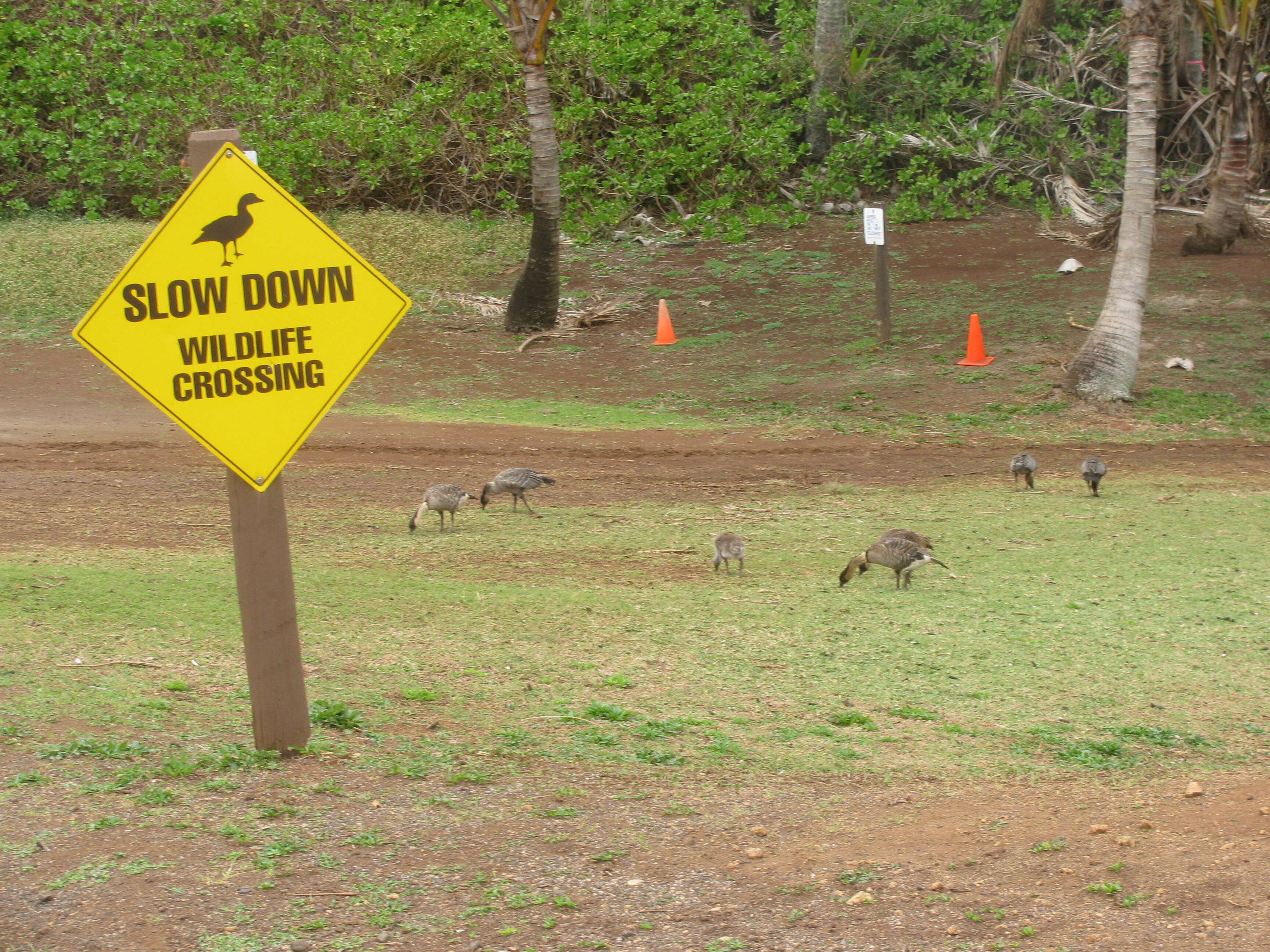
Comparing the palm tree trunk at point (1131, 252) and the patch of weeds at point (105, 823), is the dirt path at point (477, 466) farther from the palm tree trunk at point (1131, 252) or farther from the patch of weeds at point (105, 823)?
the patch of weeds at point (105, 823)

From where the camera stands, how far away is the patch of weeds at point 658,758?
589 cm

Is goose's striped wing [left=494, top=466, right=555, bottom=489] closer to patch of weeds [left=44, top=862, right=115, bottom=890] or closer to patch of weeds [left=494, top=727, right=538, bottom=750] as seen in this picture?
patch of weeds [left=494, top=727, right=538, bottom=750]

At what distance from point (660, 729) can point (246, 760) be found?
2002 millimetres

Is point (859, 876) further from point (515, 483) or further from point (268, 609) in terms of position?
point (515, 483)

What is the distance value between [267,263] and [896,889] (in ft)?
11.2

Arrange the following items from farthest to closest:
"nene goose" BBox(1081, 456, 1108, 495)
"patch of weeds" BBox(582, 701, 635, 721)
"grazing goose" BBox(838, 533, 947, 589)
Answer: "nene goose" BBox(1081, 456, 1108, 495)
"grazing goose" BBox(838, 533, 947, 589)
"patch of weeds" BBox(582, 701, 635, 721)

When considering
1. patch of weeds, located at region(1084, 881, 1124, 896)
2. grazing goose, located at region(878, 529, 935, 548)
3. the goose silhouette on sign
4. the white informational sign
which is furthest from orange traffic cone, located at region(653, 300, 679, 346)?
patch of weeds, located at region(1084, 881, 1124, 896)

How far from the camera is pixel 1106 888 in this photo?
4605 millimetres

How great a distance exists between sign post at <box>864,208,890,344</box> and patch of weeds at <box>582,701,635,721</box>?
1295 centimetres

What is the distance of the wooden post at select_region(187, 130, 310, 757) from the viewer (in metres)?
5.23

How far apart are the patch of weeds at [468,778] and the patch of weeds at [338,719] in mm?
679

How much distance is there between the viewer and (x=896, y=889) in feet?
15.3

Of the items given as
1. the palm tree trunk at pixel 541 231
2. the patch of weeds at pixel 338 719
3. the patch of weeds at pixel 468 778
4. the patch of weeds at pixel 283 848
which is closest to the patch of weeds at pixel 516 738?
the patch of weeds at pixel 468 778

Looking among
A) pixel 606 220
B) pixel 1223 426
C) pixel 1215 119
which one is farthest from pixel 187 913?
pixel 1215 119
